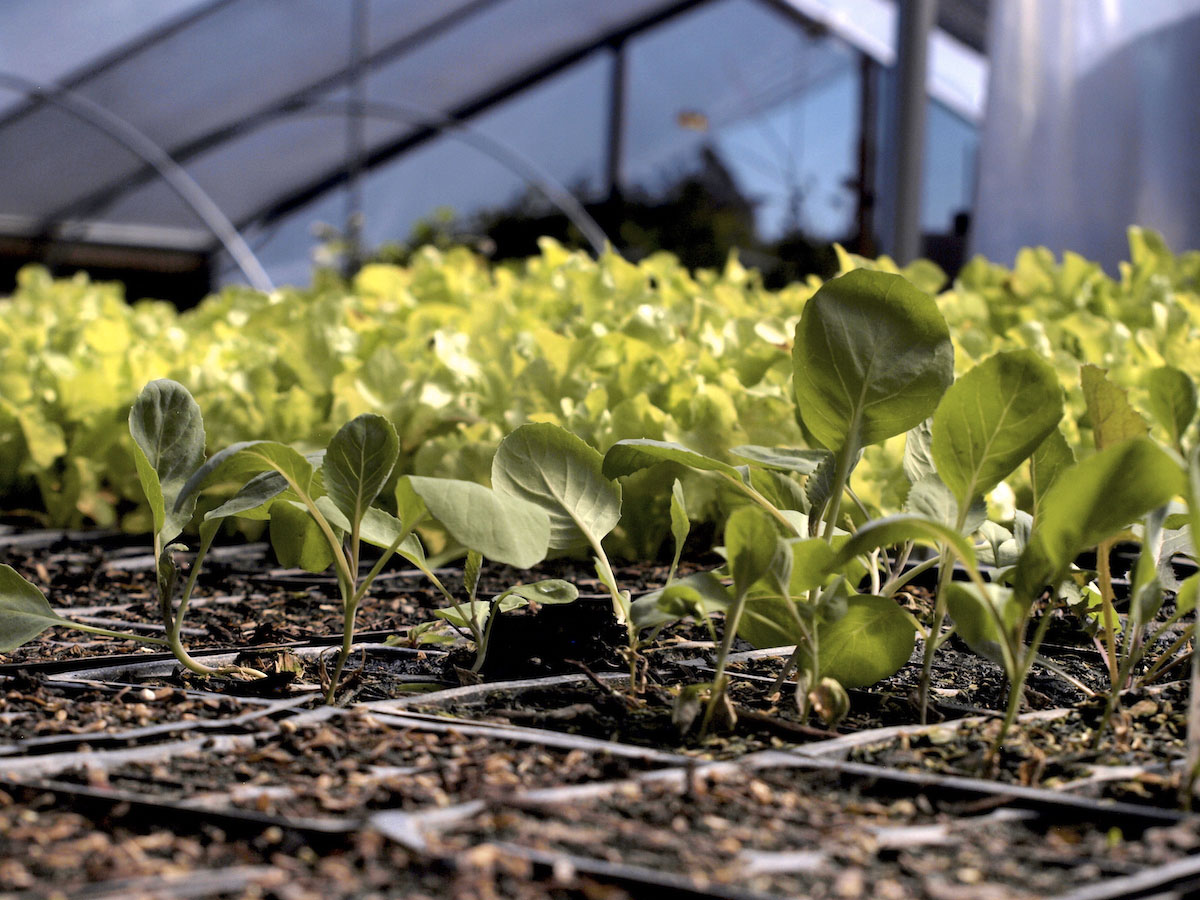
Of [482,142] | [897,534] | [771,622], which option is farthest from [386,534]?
[482,142]

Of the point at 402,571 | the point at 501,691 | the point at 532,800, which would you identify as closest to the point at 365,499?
the point at 501,691

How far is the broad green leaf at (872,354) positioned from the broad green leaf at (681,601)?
0.57 ft

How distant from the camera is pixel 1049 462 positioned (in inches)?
38.9

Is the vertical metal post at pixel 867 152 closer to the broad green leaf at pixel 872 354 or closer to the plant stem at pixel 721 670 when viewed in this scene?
the broad green leaf at pixel 872 354

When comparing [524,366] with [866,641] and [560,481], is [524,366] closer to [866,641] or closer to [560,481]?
[560,481]

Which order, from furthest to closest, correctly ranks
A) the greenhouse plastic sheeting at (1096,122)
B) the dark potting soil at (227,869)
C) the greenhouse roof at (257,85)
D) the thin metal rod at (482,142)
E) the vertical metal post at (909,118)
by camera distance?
the thin metal rod at (482,142) → the greenhouse roof at (257,85) → the vertical metal post at (909,118) → the greenhouse plastic sheeting at (1096,122) → the dark potting soil at (227,869)

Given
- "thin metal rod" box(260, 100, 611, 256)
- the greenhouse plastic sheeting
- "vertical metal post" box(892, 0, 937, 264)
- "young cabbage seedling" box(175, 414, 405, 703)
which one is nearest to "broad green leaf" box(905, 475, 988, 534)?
"young cabbage seedling" box(175, 414, 405, 703)

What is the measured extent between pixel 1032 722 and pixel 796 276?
5693mm

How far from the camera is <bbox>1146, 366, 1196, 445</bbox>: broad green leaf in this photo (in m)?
0.83

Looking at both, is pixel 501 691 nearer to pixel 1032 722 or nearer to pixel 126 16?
pixel 1032 722

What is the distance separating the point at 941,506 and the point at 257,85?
7.11 metres

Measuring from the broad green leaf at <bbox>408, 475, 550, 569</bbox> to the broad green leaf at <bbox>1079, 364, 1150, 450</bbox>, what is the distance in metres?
0.41

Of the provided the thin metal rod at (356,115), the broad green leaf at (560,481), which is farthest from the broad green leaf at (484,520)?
the thin metal rod at (356,115)

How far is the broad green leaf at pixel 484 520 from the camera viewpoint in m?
0.82
